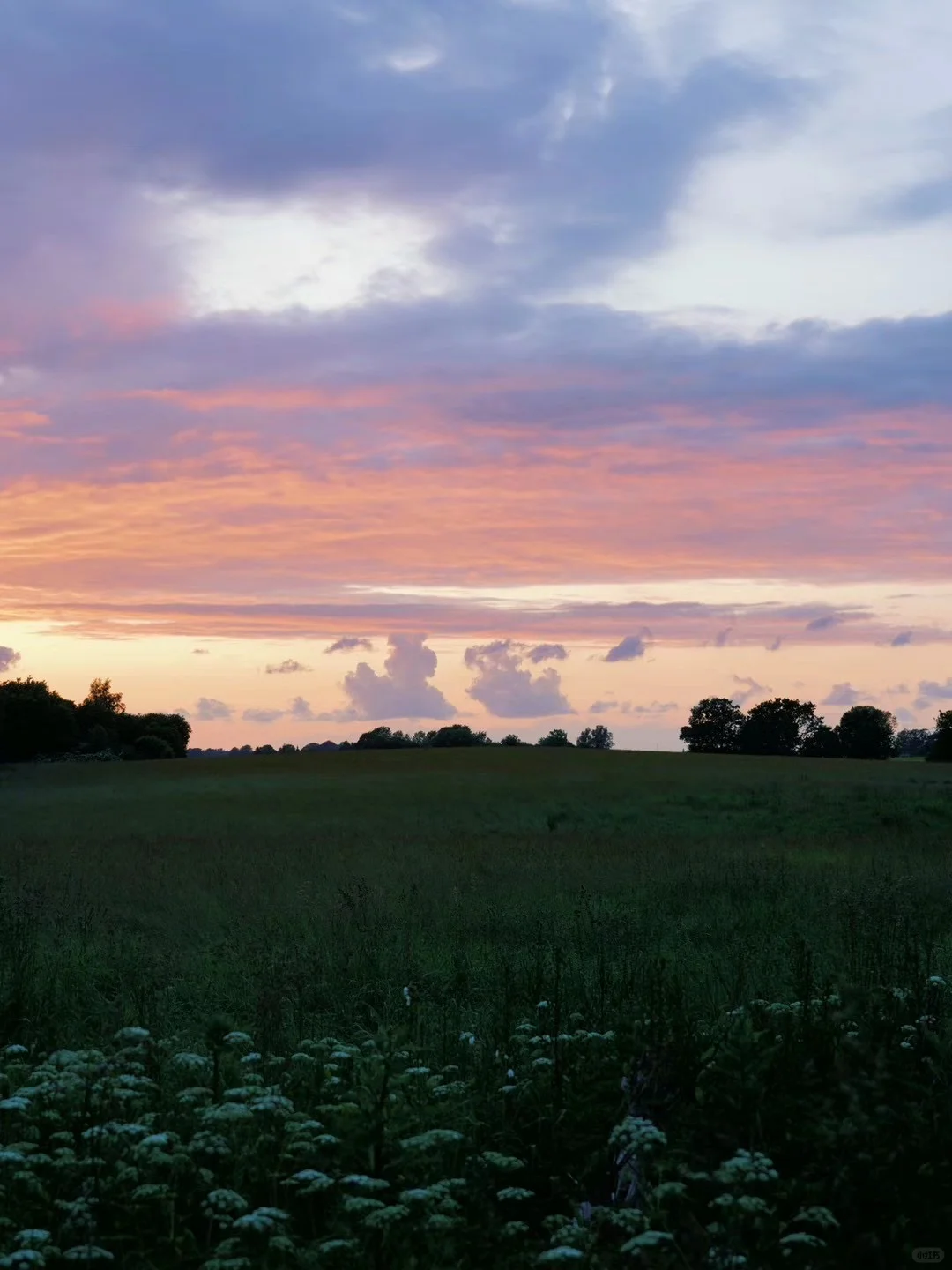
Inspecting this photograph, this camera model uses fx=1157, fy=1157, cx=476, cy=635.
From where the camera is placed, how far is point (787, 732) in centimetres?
9831

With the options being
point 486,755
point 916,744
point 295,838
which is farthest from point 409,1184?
point 916,744

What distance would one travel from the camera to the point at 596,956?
463 inches

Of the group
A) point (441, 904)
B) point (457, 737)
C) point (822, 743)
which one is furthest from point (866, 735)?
point (441, 904)

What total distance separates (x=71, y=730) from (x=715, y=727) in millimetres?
52481

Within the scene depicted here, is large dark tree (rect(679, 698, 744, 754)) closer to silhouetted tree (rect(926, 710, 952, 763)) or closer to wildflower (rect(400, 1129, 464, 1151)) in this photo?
silhouetted tree (rect(926, 710, 952, 763))

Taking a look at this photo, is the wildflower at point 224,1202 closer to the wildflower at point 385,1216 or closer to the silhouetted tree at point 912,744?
the wildflower at point 385,1216

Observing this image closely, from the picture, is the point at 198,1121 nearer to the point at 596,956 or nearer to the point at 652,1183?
the point at 652,1183

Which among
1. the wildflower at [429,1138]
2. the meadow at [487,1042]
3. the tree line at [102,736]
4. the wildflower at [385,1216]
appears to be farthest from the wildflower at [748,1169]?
the tree line at [102,736]

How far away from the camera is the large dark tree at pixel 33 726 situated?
84.4m

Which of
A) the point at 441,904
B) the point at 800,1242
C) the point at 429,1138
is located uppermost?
the point at 429,1138

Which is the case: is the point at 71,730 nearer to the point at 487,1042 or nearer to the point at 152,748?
the point at 152,748

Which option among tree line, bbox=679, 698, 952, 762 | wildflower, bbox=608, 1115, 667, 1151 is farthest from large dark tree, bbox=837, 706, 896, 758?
wildflower, bbox=608, 1115, 667, 1151

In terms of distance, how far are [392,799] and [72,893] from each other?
2025cm

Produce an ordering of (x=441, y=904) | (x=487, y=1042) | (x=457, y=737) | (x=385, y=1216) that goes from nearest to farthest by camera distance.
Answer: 1. (x=385, y=1216)
2. (x=487, y=1042)
3. (x=441, y=904)
4. (x=457, y=737)
